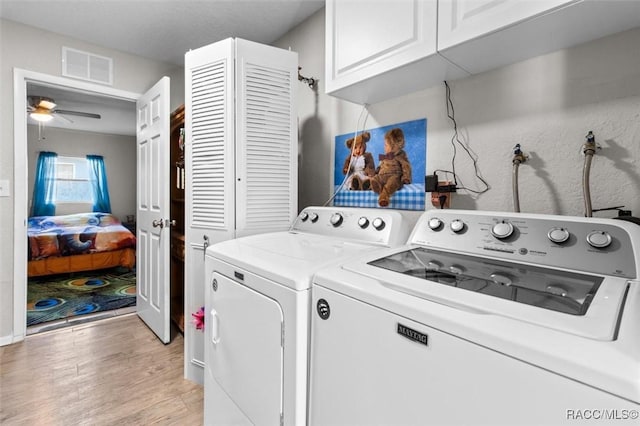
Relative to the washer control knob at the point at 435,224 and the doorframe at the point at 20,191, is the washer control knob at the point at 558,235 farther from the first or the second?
the doorframe at the point at 20,191

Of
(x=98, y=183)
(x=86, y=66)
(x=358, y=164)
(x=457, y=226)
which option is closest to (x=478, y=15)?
(x=457, y=226)

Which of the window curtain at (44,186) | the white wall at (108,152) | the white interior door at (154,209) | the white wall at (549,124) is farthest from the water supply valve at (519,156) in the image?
the window curtain at (44,186)

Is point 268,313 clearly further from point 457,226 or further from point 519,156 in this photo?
point 519,156

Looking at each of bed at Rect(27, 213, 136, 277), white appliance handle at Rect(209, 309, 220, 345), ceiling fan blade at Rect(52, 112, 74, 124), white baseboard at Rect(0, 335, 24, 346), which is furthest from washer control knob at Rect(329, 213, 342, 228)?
ceiling fan blade at Rect(52, 112, 74, 124)

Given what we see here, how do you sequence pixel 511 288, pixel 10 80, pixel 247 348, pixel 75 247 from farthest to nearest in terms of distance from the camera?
pixel 75 247 < pixel 10 80 < pixel 247 348 < pixel 511 288

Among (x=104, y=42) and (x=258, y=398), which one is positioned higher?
(x=104, y=42)

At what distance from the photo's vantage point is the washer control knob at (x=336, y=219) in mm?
1567

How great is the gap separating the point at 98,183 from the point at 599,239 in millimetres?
7670

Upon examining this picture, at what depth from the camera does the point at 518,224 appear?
1.01 m

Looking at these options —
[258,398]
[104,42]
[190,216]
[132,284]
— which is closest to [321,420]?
[258,398]

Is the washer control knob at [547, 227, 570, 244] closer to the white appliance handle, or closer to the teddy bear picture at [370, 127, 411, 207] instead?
the teddy bear picture at [370, 127, 411, 207]

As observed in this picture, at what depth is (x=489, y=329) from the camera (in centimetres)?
55

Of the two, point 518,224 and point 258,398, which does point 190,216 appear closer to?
point 258,398

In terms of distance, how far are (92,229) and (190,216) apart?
3.73 meters
